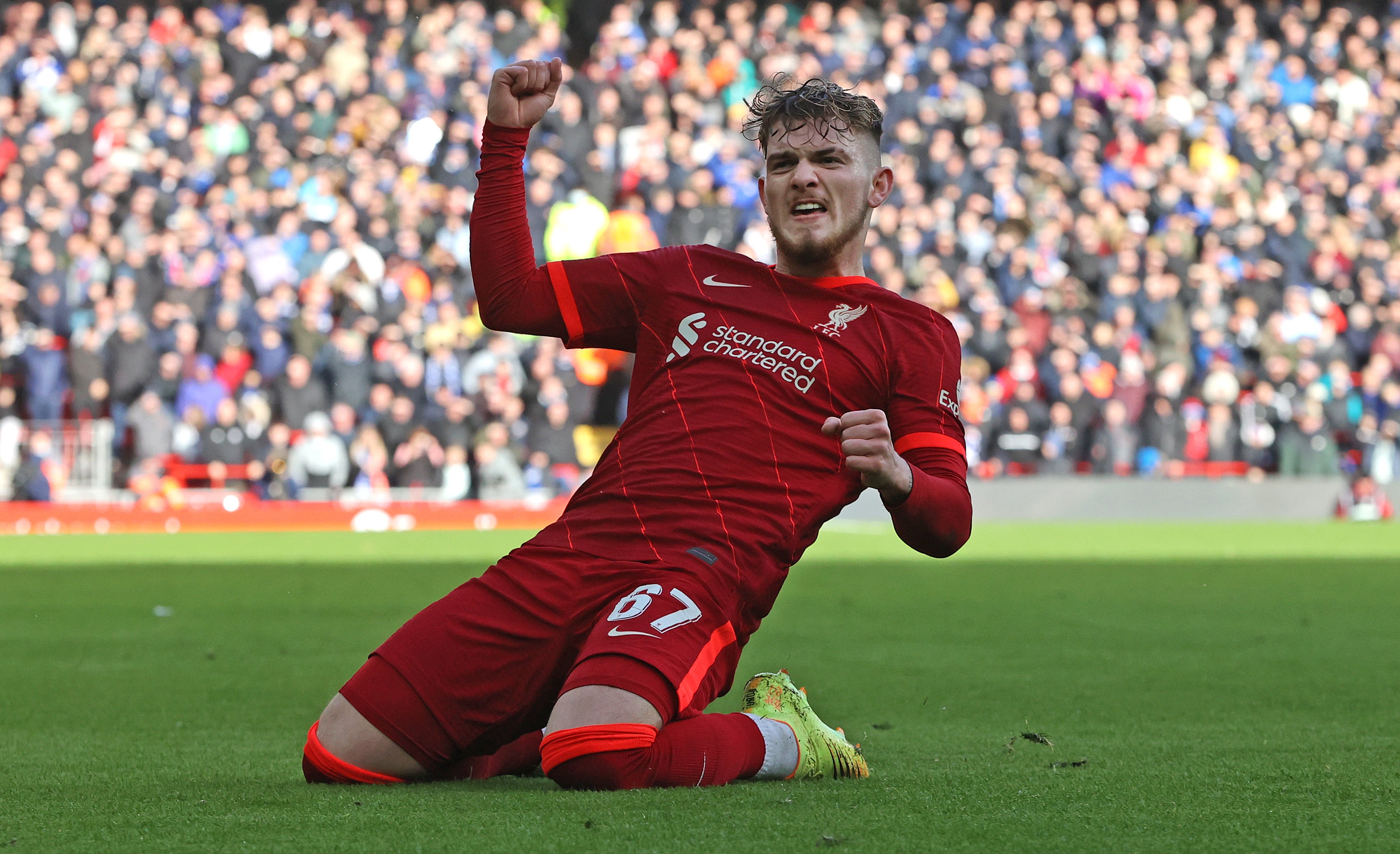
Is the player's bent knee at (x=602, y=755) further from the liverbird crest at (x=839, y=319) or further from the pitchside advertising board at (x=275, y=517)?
the pitchside advertising board at (x=275, y=517)

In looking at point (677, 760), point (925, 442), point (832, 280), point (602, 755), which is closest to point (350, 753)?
point (602, 755)

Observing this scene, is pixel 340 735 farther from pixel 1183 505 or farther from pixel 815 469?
pixel 1183 505

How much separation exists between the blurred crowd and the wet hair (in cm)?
1208

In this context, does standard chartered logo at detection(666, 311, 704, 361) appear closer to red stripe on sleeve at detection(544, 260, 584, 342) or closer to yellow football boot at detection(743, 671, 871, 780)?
red stripe on sleeve at detection(544, 260, 584, 342)

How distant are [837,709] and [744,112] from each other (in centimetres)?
1705

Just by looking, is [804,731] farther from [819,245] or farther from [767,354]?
[819,245]

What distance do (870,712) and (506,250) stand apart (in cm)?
205

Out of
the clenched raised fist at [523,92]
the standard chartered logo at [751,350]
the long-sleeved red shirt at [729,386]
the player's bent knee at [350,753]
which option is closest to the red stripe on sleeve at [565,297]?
the long-sleeved red shirt at [729,386]

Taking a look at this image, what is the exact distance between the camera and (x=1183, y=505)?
60.5ft

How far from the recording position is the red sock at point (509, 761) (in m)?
4.09

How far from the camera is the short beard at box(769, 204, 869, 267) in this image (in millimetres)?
4234

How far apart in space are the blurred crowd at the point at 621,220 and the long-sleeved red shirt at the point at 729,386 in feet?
39.9

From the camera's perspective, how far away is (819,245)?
4234 millimetres

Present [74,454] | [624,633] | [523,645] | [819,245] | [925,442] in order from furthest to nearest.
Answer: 1. [74,454]
2. [819,245]
3. [925,442]
4. [523,645]
5. [624,633]
